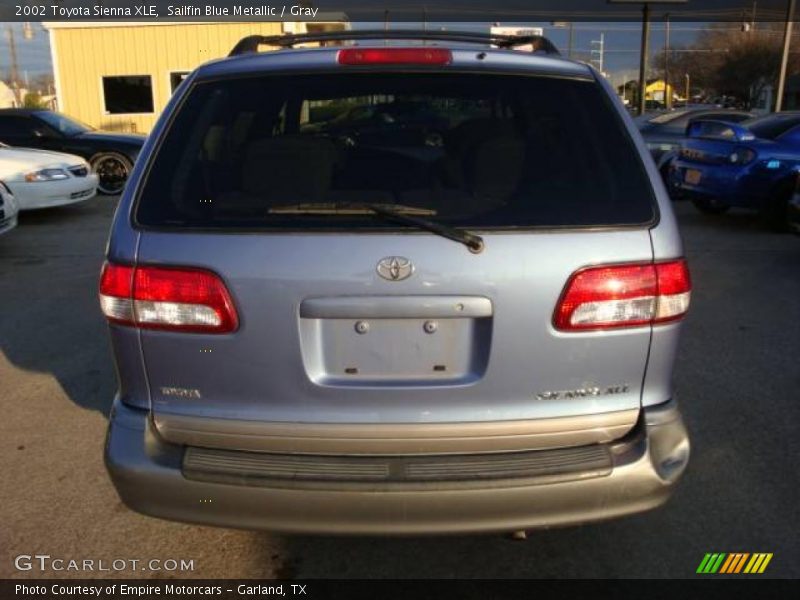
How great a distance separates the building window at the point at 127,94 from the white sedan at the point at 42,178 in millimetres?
14197

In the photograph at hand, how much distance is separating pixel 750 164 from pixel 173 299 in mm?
8227

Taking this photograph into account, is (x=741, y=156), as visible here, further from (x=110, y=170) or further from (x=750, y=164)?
(x=110, y=170)

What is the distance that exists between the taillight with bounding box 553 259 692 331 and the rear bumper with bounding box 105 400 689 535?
320 mm

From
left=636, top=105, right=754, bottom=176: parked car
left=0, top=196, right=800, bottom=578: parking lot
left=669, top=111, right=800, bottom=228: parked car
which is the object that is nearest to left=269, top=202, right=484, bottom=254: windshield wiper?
left=0, top=196, right=800, bottom=578: parking lot

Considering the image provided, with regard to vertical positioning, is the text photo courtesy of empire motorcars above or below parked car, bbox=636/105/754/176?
above

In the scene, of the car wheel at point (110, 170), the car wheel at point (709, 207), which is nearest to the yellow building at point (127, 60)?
the car wheel at point (110, 170)

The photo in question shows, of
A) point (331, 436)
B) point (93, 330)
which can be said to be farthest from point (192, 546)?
point (93, 330)

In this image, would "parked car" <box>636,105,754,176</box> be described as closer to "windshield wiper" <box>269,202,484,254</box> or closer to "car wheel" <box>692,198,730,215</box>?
"car wheel" <box>692,198,730,215</box>

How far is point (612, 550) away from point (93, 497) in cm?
213

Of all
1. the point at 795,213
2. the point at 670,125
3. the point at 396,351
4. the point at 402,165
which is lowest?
the point at 795,213

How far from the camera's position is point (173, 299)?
2193 millimetres

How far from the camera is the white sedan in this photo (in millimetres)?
10016

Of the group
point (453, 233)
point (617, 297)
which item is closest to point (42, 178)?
point (453, 233)

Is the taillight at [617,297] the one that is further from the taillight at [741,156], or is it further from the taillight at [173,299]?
the taillight at [741,156]
